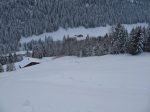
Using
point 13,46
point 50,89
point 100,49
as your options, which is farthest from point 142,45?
point 13,46

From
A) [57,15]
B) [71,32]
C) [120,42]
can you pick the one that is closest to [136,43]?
[120,42]

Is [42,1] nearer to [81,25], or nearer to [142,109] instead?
[81,25]

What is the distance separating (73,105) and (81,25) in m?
161

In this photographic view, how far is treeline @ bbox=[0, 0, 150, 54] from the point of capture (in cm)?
17188

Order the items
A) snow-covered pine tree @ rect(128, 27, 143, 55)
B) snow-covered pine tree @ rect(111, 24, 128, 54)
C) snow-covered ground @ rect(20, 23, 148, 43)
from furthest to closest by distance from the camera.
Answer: snow-covered ground @ rect(20, 23, 148, 43) → snow-covered pine tree @ rect(111, 24, 128, 54) → snow-covered pine tree @ rect(128, 27, 143, 55)

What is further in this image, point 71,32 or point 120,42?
point 71,32

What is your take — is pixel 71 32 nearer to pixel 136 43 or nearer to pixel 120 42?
pixel 120 42

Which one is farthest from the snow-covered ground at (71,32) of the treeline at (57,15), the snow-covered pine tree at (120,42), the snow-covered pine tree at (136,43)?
the snow-covered pine tree at (136,43)

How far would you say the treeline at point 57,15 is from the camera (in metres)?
172

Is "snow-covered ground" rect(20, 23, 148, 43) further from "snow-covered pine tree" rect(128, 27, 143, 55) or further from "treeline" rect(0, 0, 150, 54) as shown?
"snow-covered pine tree" rect(128, 27, 143, 55)

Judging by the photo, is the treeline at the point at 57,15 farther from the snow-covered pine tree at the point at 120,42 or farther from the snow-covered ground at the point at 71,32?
the snow-covered pine tree at the point at 120,42

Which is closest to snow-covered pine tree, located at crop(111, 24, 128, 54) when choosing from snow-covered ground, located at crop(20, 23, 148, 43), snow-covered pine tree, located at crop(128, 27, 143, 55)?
snow-covered pine tree, located at crop(128, 27, 143, 55)

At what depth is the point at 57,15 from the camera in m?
177

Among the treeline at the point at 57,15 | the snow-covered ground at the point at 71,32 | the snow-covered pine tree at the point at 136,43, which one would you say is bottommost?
the snow-covered pine tree at the point at 136,43
